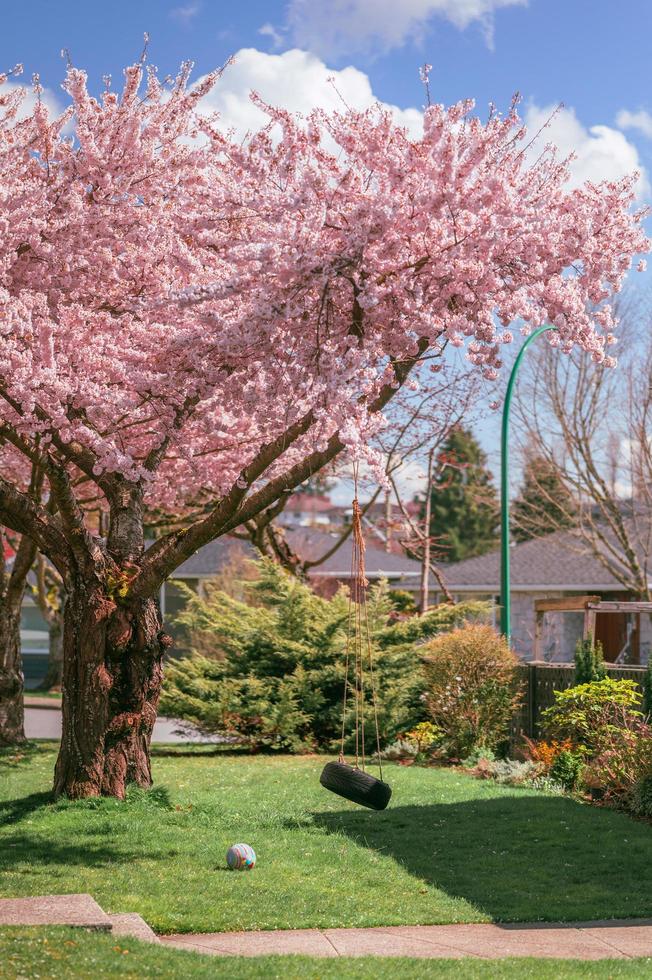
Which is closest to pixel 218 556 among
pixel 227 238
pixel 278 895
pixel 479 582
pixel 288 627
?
pixel 479 582

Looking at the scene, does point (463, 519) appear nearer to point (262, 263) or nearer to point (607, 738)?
point (607, 738)

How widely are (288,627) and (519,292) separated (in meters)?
9.08

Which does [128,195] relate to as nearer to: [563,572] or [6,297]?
[6,297]

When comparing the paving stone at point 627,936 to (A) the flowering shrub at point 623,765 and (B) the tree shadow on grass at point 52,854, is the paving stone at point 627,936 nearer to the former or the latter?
(B) the tree shadow on grass at point 52,854

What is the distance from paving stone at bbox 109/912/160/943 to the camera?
6458 millimetres

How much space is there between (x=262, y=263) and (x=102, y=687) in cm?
437

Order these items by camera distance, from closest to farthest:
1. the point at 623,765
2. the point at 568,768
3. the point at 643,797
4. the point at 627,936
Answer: the point at 627,936 → the point at 643,797 → the point at 623,765 → the point at 568,768

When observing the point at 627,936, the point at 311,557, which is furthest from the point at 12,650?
the point at 311,557

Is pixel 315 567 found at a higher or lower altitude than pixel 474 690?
higher

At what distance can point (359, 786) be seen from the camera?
859cm

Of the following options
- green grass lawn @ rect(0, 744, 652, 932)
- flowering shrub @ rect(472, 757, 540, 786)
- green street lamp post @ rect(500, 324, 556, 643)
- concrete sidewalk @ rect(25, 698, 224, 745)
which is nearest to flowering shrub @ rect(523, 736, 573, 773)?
flowering shrub @ rect(472, 757, 540, 786)

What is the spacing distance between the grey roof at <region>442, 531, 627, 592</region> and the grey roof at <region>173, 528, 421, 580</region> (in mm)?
4216

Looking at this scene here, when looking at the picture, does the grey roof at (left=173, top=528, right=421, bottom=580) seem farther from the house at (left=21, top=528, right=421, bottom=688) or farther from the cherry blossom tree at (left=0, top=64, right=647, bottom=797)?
the cherry blossom tree at (left=0, top=64, right=647, bottom=797)

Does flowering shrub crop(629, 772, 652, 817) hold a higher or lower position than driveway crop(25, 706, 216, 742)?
higher
